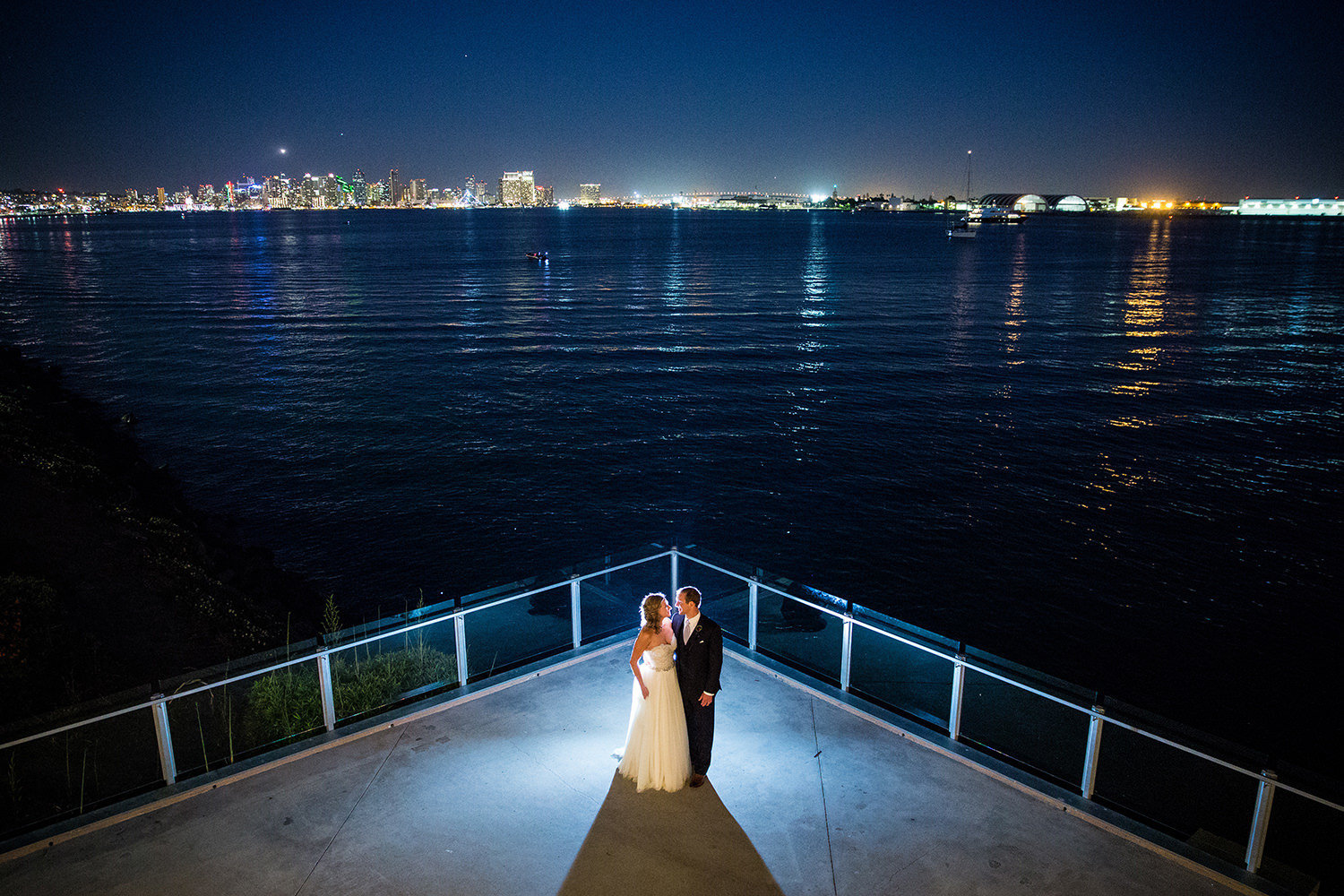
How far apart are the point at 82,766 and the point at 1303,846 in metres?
11.7

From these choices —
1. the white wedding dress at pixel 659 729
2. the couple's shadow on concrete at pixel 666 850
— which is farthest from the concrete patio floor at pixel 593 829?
the white wedding dress at pixel 659 729

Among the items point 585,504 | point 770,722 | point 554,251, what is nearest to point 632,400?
point 585,504

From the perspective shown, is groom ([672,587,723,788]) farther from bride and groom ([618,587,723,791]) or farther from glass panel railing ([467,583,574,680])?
glass panel railing ([467,583,574,680])

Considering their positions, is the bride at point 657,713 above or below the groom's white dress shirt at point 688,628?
below

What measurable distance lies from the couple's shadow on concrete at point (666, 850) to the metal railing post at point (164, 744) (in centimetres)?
360

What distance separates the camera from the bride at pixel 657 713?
6801 mm

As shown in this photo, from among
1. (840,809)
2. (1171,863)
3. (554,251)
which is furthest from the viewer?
(554,251)

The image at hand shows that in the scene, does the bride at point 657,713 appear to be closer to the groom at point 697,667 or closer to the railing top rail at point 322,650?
the groom at point 697,667

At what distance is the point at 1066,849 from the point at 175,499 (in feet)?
86.8

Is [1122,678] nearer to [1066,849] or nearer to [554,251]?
[1066,849]

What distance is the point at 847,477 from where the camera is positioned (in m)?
28.8

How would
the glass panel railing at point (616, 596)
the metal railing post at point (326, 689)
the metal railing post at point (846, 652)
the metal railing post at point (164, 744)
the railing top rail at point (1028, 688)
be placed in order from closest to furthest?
1. the railing top rail at point (1028, 688)
2. the metal railing post at point (164, 744)
3. the metal railing post at point (326, 689)
4. the metal railing post at point (846, 652)
5. the glass panel railing at point (616, 596)

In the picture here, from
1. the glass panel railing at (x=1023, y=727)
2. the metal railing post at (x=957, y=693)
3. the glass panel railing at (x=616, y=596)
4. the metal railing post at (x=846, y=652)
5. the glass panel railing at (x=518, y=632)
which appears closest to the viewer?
the metal railing post at (x=957, y=693)

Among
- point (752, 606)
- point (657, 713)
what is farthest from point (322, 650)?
point (752, 606)
